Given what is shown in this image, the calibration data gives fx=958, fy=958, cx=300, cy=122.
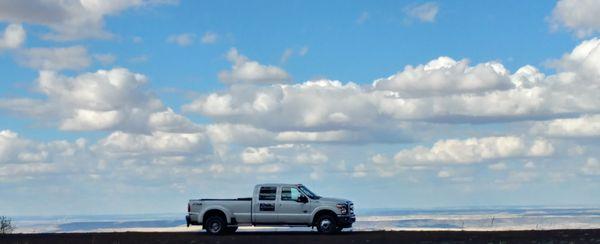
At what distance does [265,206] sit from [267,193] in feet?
1.72

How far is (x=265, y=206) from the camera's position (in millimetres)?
38125

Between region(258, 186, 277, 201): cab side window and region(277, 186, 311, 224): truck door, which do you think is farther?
region(258, 186, 277, 201): cab side window

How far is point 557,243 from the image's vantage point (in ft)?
102

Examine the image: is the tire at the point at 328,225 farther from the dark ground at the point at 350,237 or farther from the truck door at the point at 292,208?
the truck door at the point at 292,208

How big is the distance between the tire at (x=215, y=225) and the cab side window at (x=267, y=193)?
1824mm

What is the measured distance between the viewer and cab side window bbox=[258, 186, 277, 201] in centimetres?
3809

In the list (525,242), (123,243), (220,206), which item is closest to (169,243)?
(123,243)

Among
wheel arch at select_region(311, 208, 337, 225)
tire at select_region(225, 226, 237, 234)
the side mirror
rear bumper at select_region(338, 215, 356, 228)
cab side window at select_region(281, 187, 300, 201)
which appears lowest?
tire at select_region(225, 226, 237, 234)

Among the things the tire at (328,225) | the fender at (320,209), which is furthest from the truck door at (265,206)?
the tire at (328,225)

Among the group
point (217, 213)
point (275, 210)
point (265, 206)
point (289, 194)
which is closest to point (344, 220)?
point (289, 194)

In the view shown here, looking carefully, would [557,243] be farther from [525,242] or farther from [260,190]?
[260,190]

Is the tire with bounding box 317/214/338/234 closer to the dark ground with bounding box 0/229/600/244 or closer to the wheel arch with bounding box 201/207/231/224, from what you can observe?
the dark ground with bounding box 0/229/600/244

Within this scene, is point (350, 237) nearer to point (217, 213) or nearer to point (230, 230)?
point (230, 230)

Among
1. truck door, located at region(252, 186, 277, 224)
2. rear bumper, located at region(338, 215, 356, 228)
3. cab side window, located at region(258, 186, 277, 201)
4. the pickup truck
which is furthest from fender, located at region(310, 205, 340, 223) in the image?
cab side window, located at region(258, 186, 277, 201)
